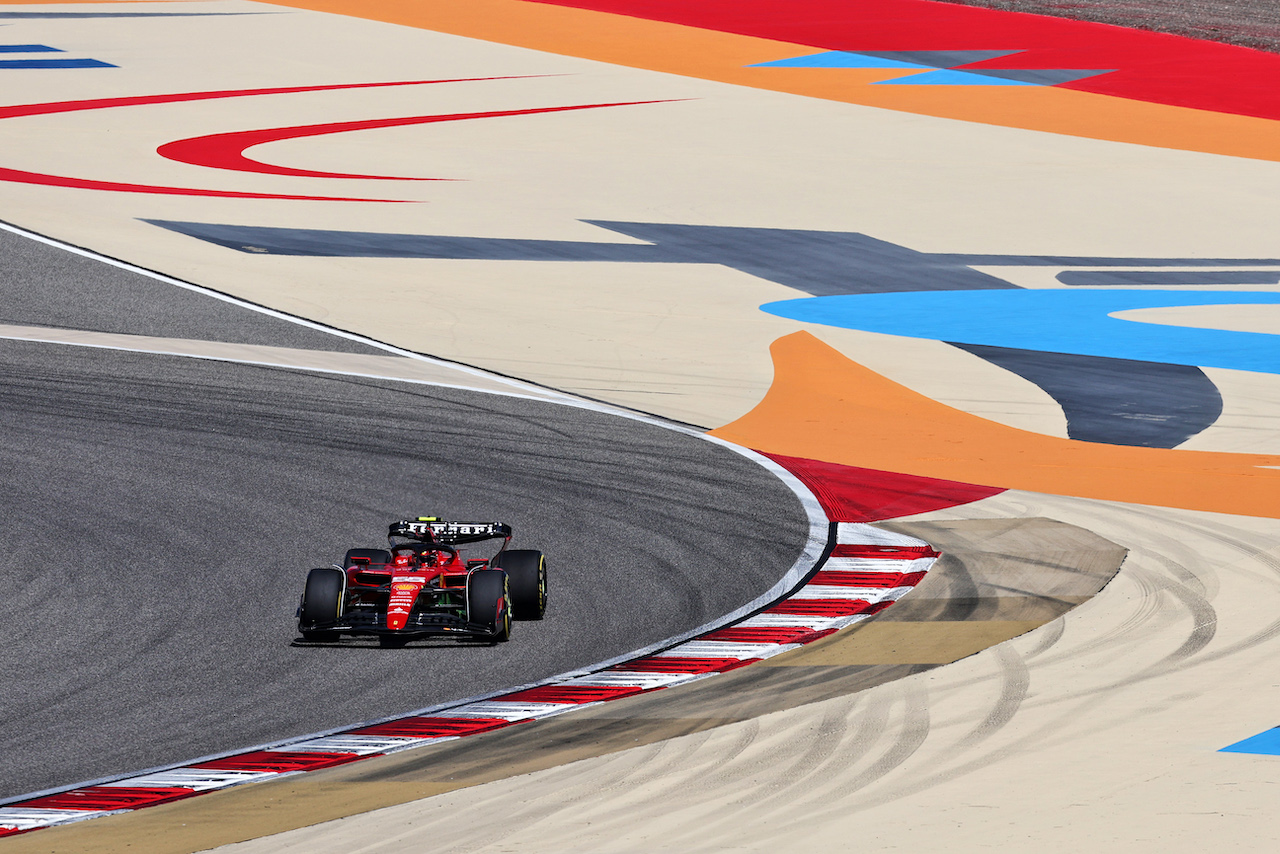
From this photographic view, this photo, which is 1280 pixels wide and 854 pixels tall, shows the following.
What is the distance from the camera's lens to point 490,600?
11.1 m

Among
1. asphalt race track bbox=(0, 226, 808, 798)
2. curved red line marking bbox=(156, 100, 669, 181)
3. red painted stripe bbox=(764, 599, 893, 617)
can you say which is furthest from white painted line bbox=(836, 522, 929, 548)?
curved red line marking bbox=(156, 100, 669, 181)

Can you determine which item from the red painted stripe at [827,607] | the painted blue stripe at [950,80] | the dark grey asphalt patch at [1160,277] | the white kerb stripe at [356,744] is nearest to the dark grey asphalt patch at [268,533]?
the white kerb stripe at [356,744]

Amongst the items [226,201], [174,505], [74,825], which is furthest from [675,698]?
[226,201]

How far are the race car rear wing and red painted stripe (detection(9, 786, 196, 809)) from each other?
3498mm

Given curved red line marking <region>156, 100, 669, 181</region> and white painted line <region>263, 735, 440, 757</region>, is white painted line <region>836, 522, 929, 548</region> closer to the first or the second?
white painted line <region>263, 735, 440, 757</region>

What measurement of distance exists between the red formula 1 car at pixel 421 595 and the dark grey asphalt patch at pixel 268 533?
157mm

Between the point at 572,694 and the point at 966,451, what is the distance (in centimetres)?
696

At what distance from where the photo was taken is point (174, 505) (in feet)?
46.0

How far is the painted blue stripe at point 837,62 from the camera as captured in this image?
39781 millimetres

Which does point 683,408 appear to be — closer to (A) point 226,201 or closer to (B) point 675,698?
(B) point 675,698

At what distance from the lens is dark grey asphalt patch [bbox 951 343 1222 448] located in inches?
675

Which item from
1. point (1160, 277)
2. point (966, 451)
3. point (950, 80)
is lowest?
point (966, 451)

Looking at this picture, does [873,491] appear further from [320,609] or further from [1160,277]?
[1160,277]

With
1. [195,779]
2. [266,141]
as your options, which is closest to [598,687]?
[195,779]
